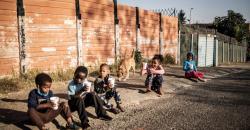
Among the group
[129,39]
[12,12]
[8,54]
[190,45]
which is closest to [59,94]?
[8,54]

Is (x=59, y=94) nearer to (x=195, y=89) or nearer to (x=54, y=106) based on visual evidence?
(x=54, y=106)

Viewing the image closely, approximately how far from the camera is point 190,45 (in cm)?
1778

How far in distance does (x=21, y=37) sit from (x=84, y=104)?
4019 mm

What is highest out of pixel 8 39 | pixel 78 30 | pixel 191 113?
pixel 78 30

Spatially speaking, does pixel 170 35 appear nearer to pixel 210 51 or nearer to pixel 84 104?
pixel 210 51

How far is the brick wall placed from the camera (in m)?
7.78

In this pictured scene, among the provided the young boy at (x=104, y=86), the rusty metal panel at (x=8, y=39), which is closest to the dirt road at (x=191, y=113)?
the young boy at (x=104, y=86)

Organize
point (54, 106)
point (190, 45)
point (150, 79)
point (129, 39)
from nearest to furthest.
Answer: point (54, 106), point (150, 79), point (129, 39), point (190, 45)

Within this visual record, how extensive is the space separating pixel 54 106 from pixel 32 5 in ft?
16.8

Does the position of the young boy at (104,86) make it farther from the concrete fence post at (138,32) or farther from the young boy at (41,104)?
the concrete fence post at (138,32)

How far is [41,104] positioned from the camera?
440 cm

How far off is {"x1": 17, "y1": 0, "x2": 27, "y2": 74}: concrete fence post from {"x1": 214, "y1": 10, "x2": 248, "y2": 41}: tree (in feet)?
104

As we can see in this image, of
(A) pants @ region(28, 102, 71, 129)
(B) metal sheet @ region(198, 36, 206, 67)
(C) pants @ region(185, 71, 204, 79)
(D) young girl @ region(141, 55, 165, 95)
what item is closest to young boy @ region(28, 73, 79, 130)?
(A) pants @ region(28, 102, 71, 129)

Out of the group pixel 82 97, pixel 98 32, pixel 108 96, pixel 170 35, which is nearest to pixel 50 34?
pixel 98 32
